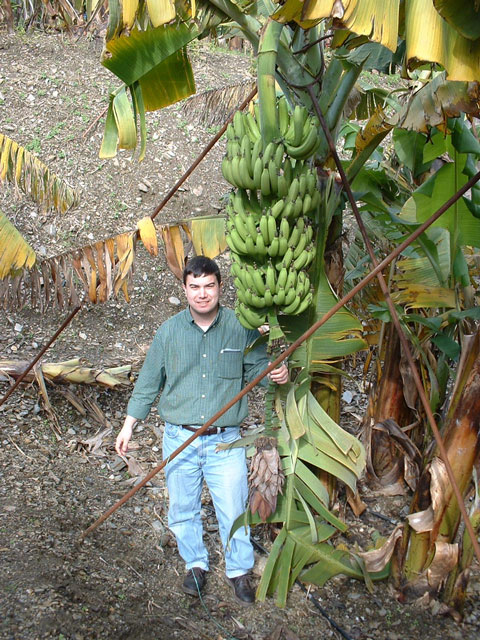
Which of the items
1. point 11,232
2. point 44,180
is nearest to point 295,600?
point 11,232

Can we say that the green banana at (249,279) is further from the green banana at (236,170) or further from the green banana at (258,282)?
the green banana at (236,170)

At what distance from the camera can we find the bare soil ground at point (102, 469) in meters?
2.65

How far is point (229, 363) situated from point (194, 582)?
1.01m

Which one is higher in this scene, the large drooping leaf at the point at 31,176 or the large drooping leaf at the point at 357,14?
the large drooping leaf at the point at 357,14

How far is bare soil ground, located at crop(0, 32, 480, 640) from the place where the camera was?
8.68 ft

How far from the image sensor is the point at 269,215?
7.27 feet

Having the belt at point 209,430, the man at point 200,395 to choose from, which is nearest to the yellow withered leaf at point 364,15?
the man at point 200,395

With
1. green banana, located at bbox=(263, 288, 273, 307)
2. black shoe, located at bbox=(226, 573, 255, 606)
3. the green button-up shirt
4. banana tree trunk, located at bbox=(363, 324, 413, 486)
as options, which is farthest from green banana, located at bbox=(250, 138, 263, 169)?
black shoe, located at bbox=(226, 573, 255, 606)

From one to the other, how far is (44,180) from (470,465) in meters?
2.58

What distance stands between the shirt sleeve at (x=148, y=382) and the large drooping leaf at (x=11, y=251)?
2.86 ft

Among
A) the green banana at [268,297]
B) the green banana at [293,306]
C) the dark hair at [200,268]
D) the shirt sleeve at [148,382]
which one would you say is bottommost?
the shirt sleeve at [148,382]

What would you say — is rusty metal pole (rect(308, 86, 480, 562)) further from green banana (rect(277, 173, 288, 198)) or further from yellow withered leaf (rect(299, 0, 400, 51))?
yellow withered leaf (rect(299, 0, 400, 51))

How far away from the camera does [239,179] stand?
2221 millimetres

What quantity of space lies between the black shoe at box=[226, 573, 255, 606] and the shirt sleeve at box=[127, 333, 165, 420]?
85 cm
